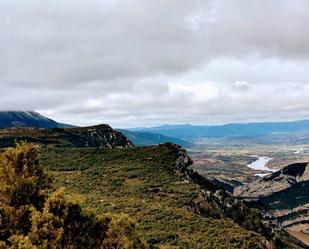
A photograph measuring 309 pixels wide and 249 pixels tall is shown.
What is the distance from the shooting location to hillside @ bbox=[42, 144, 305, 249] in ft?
275

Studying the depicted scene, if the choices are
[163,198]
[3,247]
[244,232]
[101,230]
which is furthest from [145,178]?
[3,247]

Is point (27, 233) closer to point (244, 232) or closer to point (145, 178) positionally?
point (244, 232)

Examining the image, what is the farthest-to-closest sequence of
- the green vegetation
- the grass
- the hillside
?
the hillside → the grass → the green vegetation

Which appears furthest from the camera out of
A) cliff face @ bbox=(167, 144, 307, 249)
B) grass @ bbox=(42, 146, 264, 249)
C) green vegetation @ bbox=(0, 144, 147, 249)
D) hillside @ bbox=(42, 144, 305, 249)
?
cliff face @ bbox=(167, 144, 307, 249)

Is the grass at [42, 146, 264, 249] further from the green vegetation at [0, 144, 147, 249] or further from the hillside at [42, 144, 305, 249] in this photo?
the green vegetation at [0, 144, 147, 249]

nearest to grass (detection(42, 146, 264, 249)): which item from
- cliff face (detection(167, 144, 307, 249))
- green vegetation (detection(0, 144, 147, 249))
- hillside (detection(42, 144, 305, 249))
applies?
hillside (detection(42, 144, 305, 249))

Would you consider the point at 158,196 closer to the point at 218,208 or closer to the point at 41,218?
the point at 218,208

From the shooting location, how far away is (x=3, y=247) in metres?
31.4

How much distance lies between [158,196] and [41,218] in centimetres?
7375

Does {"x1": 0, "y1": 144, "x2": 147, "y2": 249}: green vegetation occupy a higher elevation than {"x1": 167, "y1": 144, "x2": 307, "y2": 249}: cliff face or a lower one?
higher

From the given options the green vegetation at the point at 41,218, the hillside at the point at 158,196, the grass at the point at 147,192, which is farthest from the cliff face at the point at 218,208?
the green vegetation at the point at 41,218

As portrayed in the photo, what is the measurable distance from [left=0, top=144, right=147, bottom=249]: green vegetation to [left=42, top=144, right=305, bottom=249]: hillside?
2794 cm

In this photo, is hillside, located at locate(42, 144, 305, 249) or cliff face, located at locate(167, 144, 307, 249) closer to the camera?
hillside, located at locate(42, 144, 305, 249)

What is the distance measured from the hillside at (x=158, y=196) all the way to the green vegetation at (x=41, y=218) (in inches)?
1100
